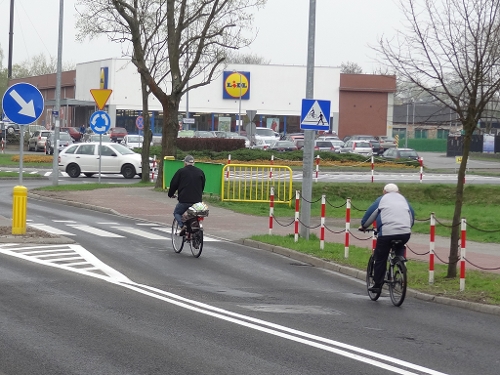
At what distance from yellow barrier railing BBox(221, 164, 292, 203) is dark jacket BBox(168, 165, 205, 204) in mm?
11198

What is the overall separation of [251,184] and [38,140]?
4197 centimetres

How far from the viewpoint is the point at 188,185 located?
57.4ft

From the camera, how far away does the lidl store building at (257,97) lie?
289ft

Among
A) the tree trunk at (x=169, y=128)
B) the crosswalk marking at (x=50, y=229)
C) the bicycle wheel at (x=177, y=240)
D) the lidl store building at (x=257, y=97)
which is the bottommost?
the crosswalk marking at (x=50, y=229)

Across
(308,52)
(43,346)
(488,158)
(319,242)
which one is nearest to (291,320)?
(43,346)

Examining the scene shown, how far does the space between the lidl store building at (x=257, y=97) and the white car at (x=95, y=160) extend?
4466cm

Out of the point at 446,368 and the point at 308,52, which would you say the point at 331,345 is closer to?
the point at 446,368

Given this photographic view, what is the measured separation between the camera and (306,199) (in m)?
19.5

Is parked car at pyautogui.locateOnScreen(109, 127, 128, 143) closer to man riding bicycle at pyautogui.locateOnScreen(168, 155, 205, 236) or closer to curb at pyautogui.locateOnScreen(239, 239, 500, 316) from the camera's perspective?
curb at pyautogui.locateOnScreen(239, 239, 500, 316)

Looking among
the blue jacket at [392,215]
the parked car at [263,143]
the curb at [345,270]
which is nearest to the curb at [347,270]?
the curb at [345,270]

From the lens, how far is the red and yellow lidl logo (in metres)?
87.8

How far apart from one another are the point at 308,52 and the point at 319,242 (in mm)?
3930

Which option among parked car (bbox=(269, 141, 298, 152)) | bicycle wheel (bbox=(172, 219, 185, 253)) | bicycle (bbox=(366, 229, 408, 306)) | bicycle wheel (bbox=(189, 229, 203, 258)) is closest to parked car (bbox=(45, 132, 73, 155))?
parked car (bbox=(269, 141, 298, 152))

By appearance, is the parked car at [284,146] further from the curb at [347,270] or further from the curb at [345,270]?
the curb at [347,270]
